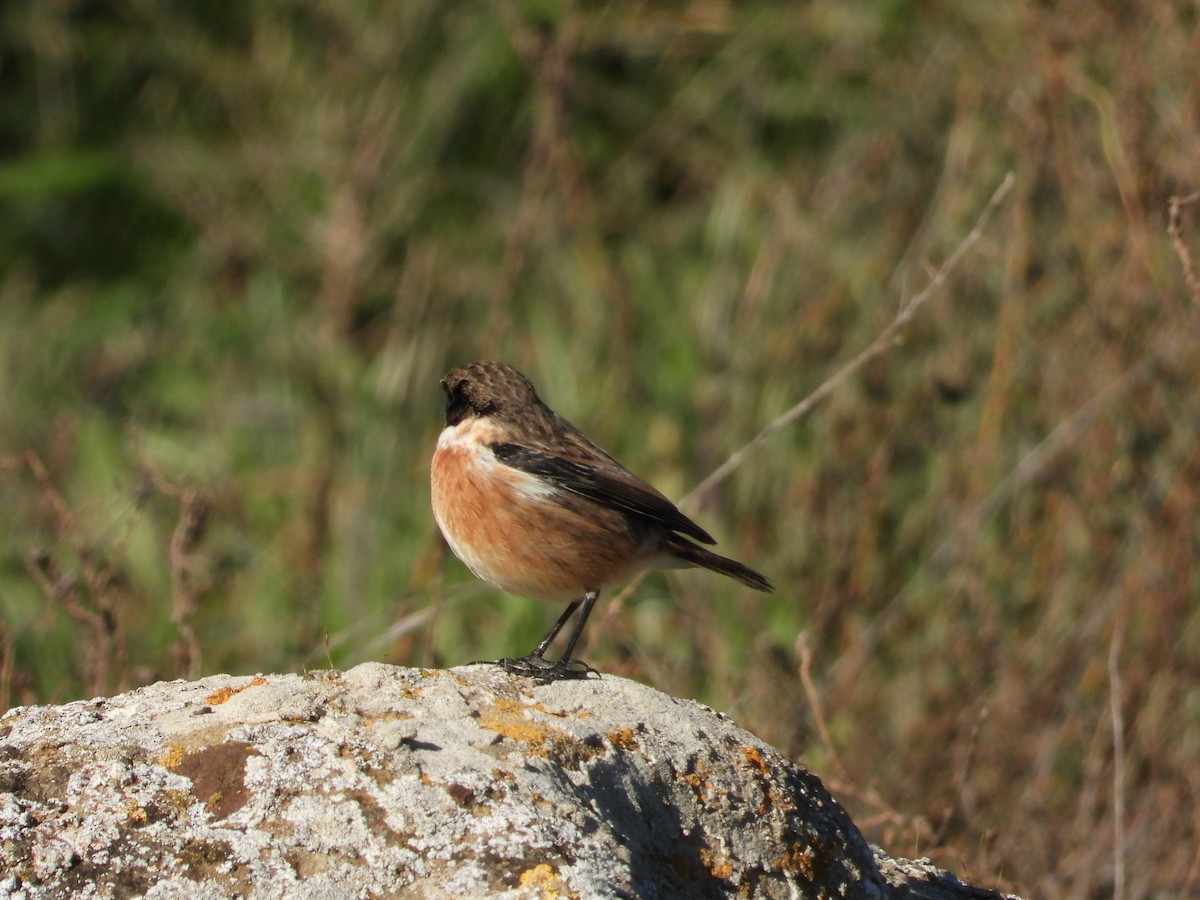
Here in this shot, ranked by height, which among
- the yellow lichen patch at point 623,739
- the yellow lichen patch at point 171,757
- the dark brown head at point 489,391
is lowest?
the yellow lichen patch at point 171,757

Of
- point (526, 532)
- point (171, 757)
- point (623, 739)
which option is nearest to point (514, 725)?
point (623, 739)

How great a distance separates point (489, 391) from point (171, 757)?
238cm

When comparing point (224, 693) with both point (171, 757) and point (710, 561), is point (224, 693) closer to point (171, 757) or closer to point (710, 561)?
point (171, 757)

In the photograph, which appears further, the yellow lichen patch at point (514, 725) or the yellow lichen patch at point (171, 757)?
the yellow lichen patch at point (514, 725)

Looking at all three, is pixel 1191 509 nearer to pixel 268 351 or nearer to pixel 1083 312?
pixel 1083 312

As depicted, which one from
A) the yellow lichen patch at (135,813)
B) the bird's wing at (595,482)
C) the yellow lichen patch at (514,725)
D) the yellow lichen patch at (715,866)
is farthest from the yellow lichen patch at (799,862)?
the bird's wing at (595,482)

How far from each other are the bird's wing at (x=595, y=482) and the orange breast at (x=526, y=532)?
1.3 inches

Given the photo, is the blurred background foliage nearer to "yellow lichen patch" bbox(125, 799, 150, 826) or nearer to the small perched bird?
the small perched bird

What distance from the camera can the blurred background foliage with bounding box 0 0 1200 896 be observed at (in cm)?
615

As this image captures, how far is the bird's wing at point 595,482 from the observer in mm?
4980

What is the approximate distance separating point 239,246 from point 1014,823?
19.3 feet

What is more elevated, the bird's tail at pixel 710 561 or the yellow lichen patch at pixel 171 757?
the yellow lichen patch at pixel 171 757

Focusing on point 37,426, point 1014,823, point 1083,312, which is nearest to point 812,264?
point 1083,312

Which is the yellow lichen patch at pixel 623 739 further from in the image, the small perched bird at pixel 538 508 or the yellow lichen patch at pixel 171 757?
the small perched bird at pixel 538 508
